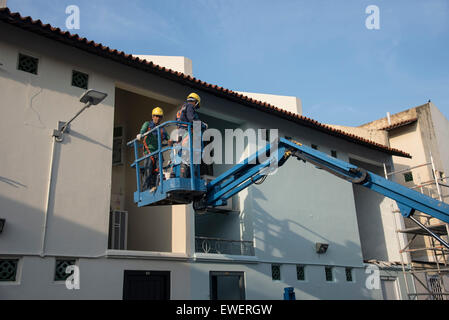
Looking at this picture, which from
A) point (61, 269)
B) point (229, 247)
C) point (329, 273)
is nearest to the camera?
point (61, 269)

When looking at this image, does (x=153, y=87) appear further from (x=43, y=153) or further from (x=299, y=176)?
(x=299, y=176)

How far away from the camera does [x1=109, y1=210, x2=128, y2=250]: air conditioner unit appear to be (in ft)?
33.6

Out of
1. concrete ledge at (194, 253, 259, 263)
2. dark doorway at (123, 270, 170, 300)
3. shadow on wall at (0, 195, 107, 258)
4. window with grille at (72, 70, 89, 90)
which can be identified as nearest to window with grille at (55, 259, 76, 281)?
shadow on wall at (0, 195, 107, 258)

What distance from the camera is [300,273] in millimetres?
12531

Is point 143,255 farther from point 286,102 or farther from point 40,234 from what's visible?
point 286,102

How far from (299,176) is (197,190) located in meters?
6.92

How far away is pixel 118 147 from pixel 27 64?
13.4 ft

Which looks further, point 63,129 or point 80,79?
point 80,79

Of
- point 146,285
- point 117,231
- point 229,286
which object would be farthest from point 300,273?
point 117,231

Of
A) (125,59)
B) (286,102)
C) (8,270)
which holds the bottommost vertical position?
(8,270)

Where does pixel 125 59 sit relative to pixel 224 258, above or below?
above

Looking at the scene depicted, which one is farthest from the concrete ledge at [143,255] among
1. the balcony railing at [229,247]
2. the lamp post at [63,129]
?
the balcony railing at [229,247]

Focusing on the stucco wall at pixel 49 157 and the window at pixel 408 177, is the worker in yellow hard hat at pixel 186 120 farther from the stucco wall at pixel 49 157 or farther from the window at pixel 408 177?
the window at pixel 408 177

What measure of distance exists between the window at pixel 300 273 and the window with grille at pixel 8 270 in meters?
7.63
